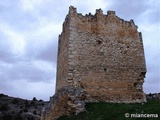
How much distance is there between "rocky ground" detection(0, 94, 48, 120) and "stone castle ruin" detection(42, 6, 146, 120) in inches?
515

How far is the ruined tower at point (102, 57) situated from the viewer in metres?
13.2

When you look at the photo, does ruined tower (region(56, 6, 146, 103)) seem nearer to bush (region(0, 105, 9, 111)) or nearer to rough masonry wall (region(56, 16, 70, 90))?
rough masonry wall (region(56, 16, 70, 90))

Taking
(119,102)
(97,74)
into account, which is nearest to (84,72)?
(97,74)

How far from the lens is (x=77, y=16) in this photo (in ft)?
46.1

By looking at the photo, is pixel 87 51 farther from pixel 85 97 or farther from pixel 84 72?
pixel 85 97

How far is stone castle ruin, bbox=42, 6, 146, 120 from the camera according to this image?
12.8 m

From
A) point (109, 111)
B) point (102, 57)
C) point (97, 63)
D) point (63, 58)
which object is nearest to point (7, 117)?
point (63, 58)

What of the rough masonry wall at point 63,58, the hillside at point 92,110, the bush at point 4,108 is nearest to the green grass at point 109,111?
the hillside at point 92,110

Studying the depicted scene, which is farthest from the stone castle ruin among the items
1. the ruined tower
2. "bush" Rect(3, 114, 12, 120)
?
"bush" Rect(3, 114, 12, 120)

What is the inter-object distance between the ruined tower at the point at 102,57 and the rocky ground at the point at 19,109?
519 inches

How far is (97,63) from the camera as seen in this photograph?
13.7 m

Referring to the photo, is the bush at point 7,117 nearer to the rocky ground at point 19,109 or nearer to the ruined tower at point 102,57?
the rocky ground at point 19,109

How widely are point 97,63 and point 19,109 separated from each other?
19.4m

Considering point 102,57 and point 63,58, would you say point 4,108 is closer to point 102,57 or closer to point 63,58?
point 63,58
